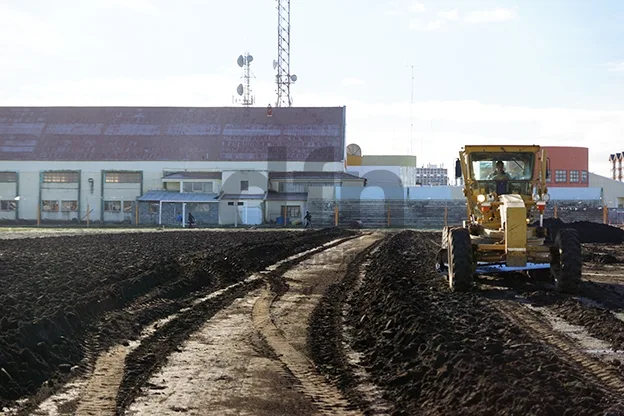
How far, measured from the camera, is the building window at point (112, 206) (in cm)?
6313

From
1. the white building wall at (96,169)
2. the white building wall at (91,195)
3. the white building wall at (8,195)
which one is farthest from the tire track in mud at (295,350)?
the white building wall at (8,195)

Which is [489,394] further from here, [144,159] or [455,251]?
[144,159]

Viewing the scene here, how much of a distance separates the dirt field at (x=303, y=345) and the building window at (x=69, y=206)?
159 feet

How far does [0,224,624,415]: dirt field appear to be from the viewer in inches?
273

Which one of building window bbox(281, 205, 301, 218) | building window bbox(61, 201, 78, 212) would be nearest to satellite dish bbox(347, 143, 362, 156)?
building window bbox(281, 205, 301, 218)

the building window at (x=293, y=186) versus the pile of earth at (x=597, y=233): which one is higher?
the building window at (x=293, y=186)

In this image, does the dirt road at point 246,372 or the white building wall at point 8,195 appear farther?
the white building wall at point 8,195

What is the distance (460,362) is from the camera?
7578mm

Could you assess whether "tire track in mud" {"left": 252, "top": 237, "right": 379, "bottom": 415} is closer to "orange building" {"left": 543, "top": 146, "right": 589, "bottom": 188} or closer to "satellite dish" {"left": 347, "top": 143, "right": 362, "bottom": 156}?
"satellite dish" {"left": 347, "top": 143, "right": 362, "bottom": 156}

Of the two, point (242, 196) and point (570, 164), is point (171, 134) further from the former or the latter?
point (570, 164)

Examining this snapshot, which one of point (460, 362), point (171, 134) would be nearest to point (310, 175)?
point (171, 134)

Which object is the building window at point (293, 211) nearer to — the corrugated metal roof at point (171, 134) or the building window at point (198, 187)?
the corrugated metal roof at point (171, 134)

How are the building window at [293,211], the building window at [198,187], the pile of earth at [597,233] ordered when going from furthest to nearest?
the building window at [198,187], the building window at [293,211], the pile of earth at [597,233]

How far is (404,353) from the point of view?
28.7 feet
